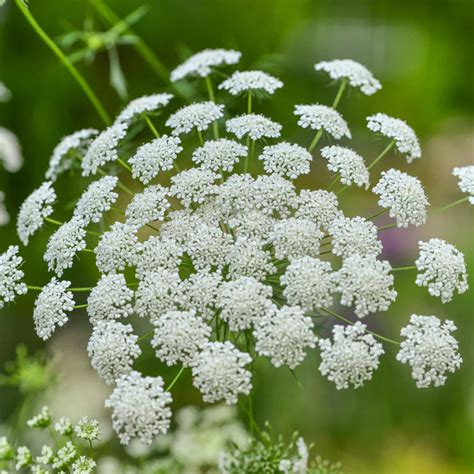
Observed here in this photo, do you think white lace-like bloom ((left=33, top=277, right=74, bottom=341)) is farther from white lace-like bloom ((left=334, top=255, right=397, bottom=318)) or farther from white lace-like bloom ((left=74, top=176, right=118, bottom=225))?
white lace-like bloom ((left=334, top=255, right=397, bottom=318))

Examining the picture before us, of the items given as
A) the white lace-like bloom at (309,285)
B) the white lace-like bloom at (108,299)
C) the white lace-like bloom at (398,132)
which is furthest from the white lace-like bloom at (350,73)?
the white lace-like bloom at (108,299)

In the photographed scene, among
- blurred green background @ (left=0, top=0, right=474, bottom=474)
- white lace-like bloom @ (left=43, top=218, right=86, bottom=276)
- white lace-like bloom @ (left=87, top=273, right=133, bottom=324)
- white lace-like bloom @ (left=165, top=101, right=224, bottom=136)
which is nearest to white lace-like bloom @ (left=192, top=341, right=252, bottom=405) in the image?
white lace-like bloom @ (left=87, top=273, right=133, bottom=324)

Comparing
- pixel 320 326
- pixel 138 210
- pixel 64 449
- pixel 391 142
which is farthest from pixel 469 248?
pixel 64 449

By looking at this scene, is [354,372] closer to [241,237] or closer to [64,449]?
[241,237]

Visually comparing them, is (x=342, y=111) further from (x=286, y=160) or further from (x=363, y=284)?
(x=363, y=284)

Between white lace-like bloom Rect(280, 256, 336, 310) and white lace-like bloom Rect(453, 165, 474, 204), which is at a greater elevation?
white lace-like bloom Rect(280, 256, 336, 310)

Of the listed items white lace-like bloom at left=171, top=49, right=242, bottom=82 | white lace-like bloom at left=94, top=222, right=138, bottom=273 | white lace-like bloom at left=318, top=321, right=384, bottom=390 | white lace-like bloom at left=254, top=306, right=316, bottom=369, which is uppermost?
white lace-like bloom at left=171, top=49, right=242, bottom=82

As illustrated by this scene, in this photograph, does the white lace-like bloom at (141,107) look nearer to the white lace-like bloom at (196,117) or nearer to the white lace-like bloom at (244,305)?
the white lace-like bloom at (196,117)
